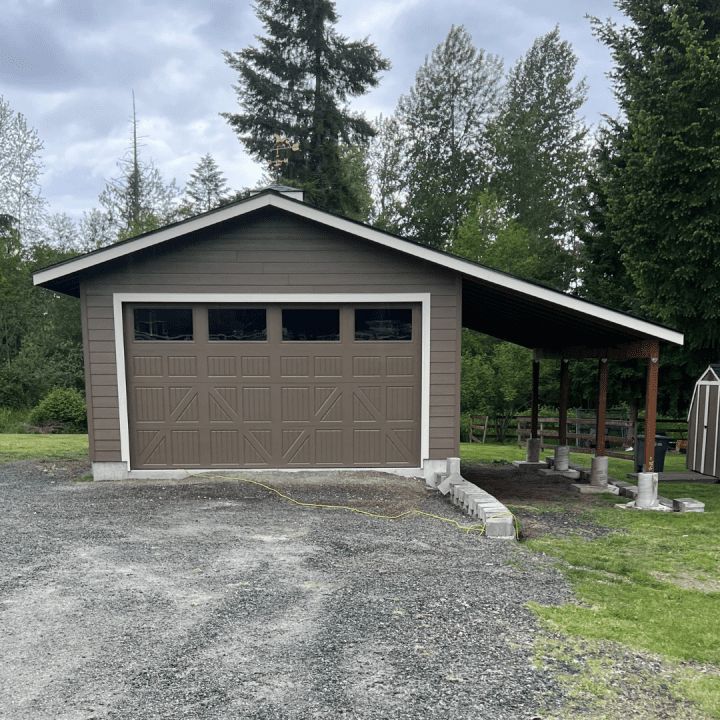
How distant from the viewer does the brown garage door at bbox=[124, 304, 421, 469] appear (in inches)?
338

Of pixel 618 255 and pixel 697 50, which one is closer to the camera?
pixel 697 50

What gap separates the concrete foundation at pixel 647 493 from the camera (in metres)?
7.96

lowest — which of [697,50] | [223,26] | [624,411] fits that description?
[624,411]

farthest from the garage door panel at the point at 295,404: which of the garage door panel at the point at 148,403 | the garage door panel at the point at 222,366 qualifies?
the garage door panel at the point at 148,403

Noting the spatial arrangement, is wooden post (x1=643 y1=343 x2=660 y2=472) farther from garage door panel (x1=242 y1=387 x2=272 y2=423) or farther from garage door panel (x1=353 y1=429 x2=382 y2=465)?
garage door panel (x1=242 y1=387 x2=272 y2=423)

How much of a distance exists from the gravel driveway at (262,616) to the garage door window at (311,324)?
9.61 ft

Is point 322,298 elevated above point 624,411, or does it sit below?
above

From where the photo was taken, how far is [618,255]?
15.1m

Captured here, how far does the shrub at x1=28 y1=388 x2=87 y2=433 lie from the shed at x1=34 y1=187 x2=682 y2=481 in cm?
1175

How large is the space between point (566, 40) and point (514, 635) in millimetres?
31356

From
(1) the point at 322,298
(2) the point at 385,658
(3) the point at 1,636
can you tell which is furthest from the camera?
(1) the point at 322,298

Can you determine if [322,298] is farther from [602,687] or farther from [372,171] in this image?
[372,171]

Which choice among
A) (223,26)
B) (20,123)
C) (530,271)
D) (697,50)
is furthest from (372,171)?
(697,50)

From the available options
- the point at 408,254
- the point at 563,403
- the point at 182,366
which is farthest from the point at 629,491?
the point at 182,366
